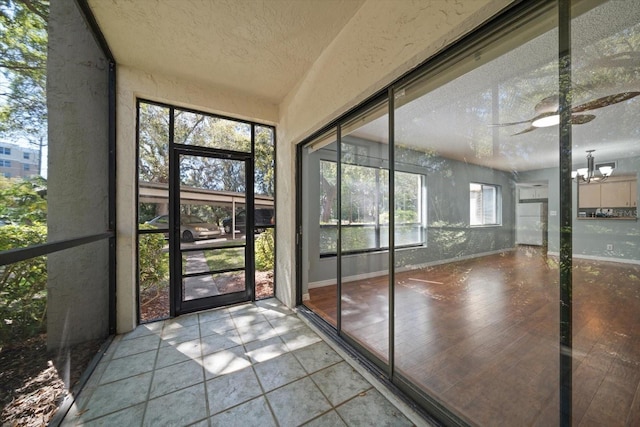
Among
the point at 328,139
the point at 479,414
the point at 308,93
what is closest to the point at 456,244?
the point at 479,414

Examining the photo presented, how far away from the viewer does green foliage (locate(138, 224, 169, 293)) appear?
275 centimetres

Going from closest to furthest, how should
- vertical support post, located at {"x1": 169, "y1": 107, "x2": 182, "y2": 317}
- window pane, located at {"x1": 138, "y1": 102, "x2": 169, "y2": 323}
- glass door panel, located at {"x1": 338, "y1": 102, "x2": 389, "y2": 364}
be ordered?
1. glass door panel, located at {"x1": 338, "y1": 102, "x2": 389, "y2": 364}
2. window pane, located at {"x1": 138, "y1": 102, "x2": 169, "y2": 323}
3. vertical support post, located at {"x1": 169, "y1": 107, "x2": 182, "y2": 317}

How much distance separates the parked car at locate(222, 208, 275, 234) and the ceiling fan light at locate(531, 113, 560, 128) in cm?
302

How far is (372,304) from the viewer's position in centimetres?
258

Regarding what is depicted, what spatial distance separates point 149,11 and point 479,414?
149 inches

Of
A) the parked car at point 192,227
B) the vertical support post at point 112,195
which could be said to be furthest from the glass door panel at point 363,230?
the vertical support post at point 112,195

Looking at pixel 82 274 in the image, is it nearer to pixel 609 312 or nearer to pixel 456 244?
pixel 456 244

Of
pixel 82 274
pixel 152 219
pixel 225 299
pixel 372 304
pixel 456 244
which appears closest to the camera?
pixel 456 244

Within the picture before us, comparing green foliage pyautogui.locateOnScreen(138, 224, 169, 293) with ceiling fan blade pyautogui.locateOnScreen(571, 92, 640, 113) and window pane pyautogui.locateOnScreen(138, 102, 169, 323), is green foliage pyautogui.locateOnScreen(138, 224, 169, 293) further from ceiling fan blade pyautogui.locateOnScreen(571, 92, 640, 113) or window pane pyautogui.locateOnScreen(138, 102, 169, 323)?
ceiling fan blade pyautogui.locateOnScreen(571, 92, 640, 113)

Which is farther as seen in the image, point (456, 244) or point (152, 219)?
point (152, 219)

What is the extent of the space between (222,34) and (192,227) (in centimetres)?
219

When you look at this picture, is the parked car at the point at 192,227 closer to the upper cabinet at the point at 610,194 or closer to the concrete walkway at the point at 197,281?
the concrete walkway at the point at 197,281

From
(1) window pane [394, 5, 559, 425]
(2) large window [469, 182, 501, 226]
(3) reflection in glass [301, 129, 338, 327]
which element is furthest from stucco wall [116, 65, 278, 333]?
(2) large window [469, 182, 501, 226]

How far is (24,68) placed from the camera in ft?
4.72
